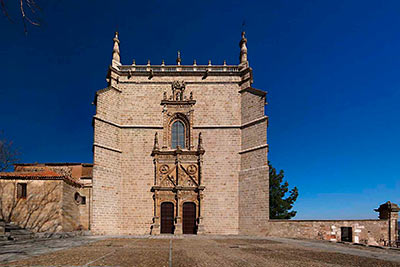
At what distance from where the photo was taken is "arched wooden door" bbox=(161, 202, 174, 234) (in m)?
17.5

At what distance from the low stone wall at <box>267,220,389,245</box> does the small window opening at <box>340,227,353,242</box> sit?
0.48ft

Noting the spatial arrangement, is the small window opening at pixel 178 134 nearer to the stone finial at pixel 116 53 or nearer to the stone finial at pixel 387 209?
the stone finial at pixel 116 53

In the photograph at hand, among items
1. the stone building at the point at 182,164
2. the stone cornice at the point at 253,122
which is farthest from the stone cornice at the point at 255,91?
the stone cornice at the point at 253,122

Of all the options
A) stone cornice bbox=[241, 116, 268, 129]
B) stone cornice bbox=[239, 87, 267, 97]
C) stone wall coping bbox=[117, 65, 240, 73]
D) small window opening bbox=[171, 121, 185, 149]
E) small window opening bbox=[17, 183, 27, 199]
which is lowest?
small window opening bbox=[17, 183, 27, 199]

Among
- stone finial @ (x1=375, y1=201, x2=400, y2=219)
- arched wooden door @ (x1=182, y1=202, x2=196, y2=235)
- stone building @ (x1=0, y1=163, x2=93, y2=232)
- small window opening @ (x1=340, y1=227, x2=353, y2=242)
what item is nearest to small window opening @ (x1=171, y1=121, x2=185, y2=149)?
arched wooden door @ (x1=182, y1=202, x2=196, y2=235)

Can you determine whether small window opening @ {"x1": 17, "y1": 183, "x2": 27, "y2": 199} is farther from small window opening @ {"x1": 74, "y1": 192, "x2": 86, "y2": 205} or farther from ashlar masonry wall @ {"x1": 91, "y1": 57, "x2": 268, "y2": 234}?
ashlar masonry wall @ {"x1": 91, "y1": 57, "x2": 268, "y2": 234}

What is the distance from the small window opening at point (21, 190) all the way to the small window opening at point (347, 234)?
58.0 ft

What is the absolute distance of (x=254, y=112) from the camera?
59.8 feet

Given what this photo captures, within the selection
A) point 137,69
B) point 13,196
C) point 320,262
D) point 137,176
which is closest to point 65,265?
point 320,262

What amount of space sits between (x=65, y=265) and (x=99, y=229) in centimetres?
1103

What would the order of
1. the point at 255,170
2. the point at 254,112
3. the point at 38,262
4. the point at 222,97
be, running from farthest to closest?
the point at 222,97, the point at 254,112, the point at 255,170, the point at 38,262

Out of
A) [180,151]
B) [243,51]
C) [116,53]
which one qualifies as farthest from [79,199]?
[243,51]

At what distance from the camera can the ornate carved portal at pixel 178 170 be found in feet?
57.6

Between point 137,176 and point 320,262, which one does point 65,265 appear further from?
point 137,176
